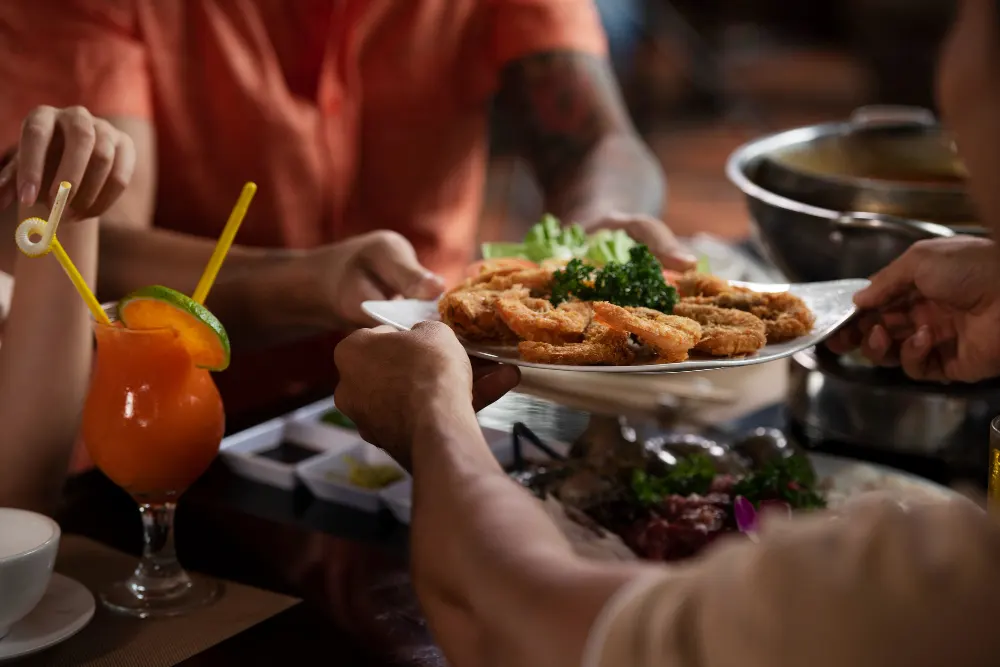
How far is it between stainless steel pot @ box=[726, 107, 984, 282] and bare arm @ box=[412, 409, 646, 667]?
1016 millimetres

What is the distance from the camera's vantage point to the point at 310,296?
2.09 m

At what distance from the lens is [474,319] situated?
4.62 ft

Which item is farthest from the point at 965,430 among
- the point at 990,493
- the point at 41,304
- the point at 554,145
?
the point at 554,145

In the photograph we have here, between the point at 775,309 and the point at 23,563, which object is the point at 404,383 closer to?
the point at 23,563

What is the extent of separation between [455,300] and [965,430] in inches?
34.5

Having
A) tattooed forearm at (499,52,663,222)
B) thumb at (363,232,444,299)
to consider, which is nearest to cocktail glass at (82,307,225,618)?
thumb at (363,232,444,299)

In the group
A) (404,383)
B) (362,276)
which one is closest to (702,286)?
(362,276)

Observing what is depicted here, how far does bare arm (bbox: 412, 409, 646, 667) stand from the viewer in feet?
2.59

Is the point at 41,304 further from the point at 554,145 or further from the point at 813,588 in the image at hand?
the point at 554,145

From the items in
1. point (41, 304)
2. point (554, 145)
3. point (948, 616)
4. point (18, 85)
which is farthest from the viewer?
point (554, 145)

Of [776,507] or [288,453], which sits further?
[288,453]

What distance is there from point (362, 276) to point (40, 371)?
61 centimetres

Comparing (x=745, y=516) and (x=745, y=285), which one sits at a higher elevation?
(x=745, y=285)

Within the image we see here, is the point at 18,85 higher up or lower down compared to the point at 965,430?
higher up
